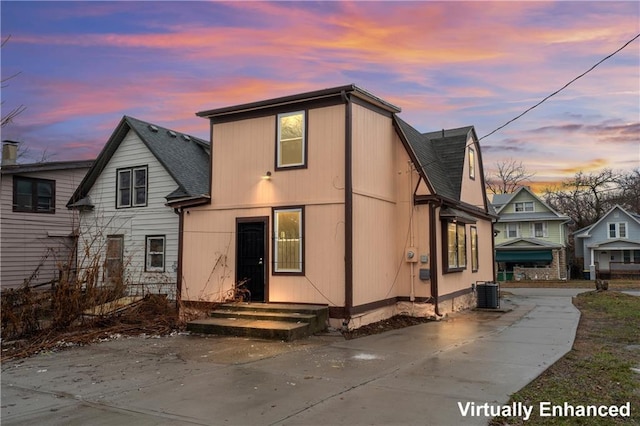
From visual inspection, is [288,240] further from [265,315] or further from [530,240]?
[530,240]

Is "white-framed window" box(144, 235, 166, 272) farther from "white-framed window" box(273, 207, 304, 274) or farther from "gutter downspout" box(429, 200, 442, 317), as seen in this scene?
"gutter downspout" box(429, 200, 442, 317)

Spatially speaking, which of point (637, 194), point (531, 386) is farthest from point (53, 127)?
point (637, 194)

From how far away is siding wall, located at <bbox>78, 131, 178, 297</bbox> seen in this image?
16016 millimetres

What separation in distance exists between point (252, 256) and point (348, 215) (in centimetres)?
301

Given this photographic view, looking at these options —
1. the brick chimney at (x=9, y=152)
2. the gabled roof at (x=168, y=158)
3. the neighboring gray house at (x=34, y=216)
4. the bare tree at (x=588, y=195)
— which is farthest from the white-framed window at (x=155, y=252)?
the bare tree at (x=588, y=195)

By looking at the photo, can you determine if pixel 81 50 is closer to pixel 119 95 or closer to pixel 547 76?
pixel 119 95

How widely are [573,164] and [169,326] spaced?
51.6 metres

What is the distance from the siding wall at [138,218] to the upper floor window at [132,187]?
0.62ft

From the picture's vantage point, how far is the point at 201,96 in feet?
59.2

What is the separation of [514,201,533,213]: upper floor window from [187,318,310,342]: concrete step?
37.5m

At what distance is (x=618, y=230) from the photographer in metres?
41.7

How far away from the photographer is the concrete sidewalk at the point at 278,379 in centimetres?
514

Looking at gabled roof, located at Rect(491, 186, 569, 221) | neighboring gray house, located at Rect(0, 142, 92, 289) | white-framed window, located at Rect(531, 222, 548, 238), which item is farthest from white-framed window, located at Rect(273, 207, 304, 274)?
white-framed window, located at Rect(531, 222, 548, 238)

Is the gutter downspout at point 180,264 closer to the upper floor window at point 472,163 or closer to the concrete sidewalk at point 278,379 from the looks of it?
the concrete sidewalk at point 278,379
